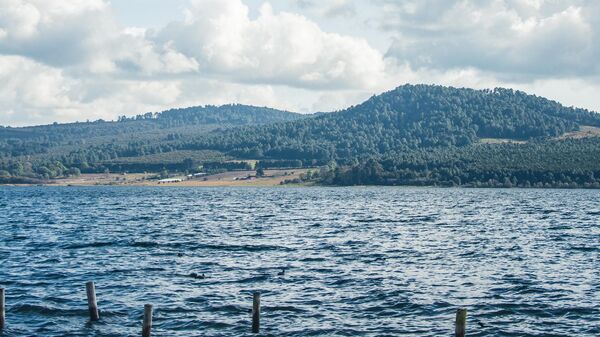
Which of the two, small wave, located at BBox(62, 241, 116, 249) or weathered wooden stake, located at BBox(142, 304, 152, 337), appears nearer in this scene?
weathered wooden stake, located at BBox(142, 304, 152, 337)

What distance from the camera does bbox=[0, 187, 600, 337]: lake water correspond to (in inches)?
1718

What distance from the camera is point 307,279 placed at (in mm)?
57656

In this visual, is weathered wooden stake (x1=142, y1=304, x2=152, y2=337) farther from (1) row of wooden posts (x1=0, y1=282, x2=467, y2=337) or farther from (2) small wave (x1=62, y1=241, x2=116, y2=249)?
(2) small wave (x1=62, y1=241, x2=116, y2=249)

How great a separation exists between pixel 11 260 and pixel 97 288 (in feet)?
62.5

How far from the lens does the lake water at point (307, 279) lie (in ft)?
143

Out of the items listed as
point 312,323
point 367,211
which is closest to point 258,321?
point 312,323

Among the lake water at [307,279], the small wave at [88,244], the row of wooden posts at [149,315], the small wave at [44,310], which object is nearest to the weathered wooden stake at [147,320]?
the row of wooden posts at [149,315]

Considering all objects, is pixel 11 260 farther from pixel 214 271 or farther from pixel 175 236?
pixel 175 236

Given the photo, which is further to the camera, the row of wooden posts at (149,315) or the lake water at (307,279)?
the lake water at (307,279)

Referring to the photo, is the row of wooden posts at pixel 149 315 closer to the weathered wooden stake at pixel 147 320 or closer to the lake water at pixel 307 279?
the weathered wooden stake at pixel 147 320

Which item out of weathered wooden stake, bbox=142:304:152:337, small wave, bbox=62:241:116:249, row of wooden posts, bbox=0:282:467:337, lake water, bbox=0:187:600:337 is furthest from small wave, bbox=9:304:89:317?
small wave, bbox=62:241:116:249

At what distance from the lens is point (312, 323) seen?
143ft

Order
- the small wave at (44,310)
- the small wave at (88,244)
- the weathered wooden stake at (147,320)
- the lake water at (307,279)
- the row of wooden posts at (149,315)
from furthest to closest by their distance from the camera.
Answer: the small wave at (88,244) → the small wave at (44,310) → the lake water at (307,279) → the weathered wooden stake at (147,320) → the row of wooden posts at (149,315)

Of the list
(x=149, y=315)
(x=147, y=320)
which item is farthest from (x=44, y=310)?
(x=149, y=315)
